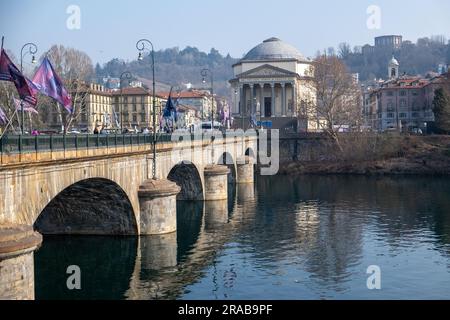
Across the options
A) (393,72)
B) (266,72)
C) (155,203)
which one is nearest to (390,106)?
(266,72)

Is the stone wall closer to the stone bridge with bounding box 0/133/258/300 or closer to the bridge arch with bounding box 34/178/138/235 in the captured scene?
the stone bridge with bounding box 0/133/258/300

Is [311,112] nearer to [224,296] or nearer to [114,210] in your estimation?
[114,210]

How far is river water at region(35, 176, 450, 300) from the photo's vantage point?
104 feet

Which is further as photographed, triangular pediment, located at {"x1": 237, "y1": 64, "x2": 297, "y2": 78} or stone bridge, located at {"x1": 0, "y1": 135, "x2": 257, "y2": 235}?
triangular pediment, located at {"x1": 237, "y1": 64, "x2": 297, "y2": 78}

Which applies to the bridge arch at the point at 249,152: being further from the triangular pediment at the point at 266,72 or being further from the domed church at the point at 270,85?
the triangular pediment at the point at 266,72

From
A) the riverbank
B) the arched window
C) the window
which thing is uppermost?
the arched window

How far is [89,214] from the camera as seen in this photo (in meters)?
42.8

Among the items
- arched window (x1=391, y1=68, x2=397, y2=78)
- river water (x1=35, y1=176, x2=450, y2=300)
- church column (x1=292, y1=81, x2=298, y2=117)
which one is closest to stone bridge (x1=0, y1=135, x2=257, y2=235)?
river water (x1=35, y1=176, x2=450, y2=300)

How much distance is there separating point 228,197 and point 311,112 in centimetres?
4783

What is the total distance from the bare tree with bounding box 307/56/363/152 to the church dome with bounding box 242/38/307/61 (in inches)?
1425

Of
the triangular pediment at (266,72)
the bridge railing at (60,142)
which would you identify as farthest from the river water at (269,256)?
the triangular pediment at (266,72)

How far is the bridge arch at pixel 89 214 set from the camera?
133 ft

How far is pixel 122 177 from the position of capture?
127 ft
